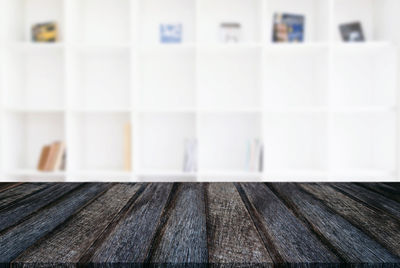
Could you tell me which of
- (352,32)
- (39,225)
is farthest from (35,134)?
(352,32)

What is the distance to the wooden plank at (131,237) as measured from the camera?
0.97 ft

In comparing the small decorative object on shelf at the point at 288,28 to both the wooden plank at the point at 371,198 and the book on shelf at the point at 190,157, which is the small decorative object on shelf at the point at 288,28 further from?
the wooden plank at the point at 371,198

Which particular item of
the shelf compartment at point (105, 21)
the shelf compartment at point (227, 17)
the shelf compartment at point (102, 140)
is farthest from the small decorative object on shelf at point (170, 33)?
the shelf compartment at point (102, 140)

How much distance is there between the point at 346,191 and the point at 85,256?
487mm

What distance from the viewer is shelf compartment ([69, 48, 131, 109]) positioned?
2561mm

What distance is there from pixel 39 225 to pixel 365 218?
0.45 metres

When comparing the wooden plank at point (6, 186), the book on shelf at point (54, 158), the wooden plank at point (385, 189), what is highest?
the wooden plank at point (6, 186)

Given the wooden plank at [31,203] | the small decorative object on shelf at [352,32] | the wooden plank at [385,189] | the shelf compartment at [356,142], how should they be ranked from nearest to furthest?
the wooden plank at [31,203] < the wooden plank at [385,189] < the small decorative object on shelf at [352,32] < the shelf compartment at [356,142]

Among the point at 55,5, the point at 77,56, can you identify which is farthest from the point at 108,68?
the point at 55,5

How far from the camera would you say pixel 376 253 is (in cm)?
31

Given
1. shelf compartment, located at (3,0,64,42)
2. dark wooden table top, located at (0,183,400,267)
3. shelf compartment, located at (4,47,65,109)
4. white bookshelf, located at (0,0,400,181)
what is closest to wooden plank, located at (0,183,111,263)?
dark wooden table top, located at (0,183,400,267)

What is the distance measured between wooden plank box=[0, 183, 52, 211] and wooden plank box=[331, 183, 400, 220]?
604 mm

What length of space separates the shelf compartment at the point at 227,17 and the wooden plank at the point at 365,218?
2188mm

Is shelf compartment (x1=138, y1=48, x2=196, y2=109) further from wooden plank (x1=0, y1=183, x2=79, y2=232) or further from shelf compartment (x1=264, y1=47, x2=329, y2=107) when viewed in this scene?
wooden plank (x1=0, y1=183, x2=79, y2=232)
